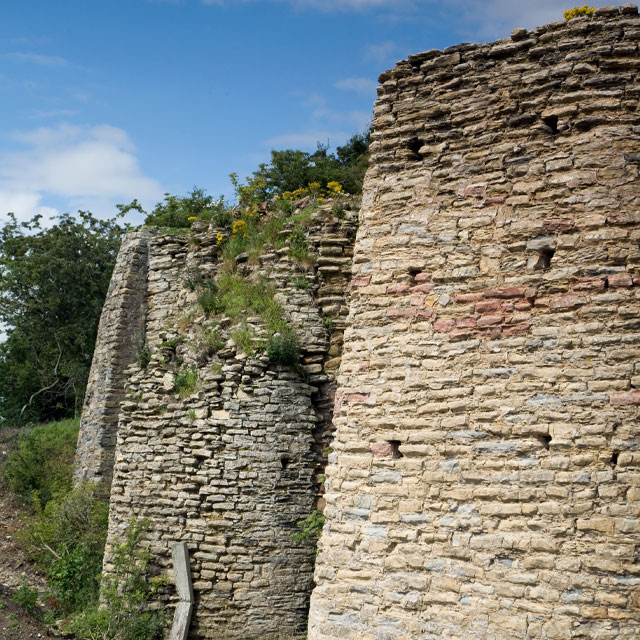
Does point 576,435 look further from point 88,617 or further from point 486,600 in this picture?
point 88,617

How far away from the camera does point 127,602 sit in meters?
9.34

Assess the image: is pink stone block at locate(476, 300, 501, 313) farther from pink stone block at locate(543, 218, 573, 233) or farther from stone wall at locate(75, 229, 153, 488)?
stone wall at locate(75, 229, 153, 488)

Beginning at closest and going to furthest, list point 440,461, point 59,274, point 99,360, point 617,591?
point 617,591, point 440,461, point 99,360, point 59,274

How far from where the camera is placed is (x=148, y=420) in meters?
10.2

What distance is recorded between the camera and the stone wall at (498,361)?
15.2ft

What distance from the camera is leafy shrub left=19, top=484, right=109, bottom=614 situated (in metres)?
11.3

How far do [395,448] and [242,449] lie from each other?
4079 millimetres

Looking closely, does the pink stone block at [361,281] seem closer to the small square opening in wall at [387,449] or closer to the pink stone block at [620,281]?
the small square opening in wall at [387,449]

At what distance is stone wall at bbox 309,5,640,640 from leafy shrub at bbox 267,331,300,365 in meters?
3.46

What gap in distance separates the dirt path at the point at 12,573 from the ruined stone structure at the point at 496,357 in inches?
222

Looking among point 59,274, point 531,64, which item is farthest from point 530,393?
point 59,274

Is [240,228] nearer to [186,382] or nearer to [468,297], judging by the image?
[186,382]

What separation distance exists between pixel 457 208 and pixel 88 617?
7.18 m

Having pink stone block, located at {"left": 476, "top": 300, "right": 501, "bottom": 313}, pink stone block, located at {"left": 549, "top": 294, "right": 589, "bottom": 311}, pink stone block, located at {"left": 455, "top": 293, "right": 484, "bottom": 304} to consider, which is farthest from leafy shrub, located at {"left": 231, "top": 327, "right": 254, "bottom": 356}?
pink stone block, located at {"left": 549, "top": 294, "right": 589, "bottom": 311}
